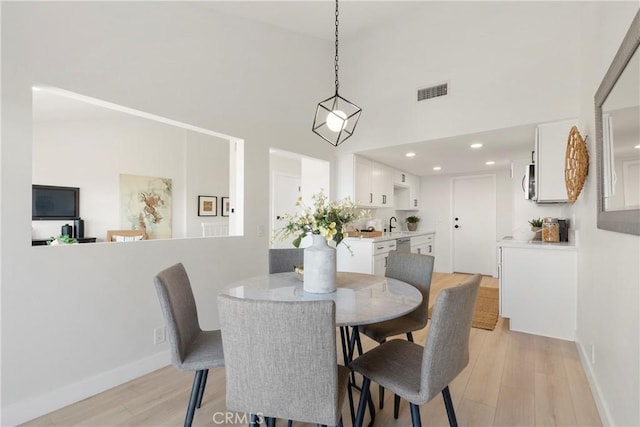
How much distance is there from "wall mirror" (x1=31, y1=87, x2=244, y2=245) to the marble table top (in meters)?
2.69

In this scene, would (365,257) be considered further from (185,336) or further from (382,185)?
(185,336)

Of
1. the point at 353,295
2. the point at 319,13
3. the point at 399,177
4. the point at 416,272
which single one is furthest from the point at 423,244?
the point at 353,295

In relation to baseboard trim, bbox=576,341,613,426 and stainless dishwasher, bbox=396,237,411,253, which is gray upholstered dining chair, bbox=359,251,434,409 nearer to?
baseboard trim, bbox=576,341,613,426

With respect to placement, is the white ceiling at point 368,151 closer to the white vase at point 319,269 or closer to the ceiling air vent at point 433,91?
the ceiling air vent at point 433,91

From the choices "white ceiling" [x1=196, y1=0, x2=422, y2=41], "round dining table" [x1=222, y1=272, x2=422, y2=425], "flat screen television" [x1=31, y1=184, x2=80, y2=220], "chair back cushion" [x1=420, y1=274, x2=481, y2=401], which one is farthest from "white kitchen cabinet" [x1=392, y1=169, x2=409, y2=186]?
"flat screen television" [x1=31, y1=184, x2=80, y2=220]

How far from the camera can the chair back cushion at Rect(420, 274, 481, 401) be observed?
117 centimetres

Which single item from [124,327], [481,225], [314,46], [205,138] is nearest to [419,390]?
[124,327]

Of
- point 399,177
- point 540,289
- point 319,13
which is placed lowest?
point 540,289

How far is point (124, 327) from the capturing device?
2203mm

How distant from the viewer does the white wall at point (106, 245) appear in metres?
1.72

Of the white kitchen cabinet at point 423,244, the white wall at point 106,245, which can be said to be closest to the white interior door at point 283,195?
the white kitchen cabinet at point 423,244

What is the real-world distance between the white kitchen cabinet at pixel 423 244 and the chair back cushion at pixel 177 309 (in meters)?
4.26

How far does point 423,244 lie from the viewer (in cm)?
577

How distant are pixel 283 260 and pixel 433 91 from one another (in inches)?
104
